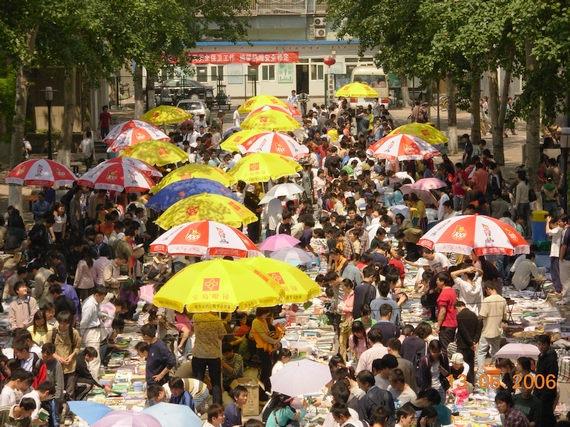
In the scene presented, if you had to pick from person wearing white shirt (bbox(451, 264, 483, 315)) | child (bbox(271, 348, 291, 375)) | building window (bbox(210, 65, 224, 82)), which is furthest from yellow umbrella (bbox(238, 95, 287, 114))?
building window (bbox(210, 65, 224, 82))

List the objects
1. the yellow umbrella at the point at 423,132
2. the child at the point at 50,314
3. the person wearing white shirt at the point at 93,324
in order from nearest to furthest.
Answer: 1. the child at the point at 50,314
2. the person wearing white shirt at the point at 93,324
3. the yellow umbrella at the point at 423,132

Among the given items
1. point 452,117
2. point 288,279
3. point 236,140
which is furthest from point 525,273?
point 452,117

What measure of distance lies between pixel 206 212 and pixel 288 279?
3426 mm

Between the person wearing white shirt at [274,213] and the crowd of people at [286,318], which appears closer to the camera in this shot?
the crowd of people at [286,318]

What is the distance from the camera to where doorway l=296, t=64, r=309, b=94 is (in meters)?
62.4

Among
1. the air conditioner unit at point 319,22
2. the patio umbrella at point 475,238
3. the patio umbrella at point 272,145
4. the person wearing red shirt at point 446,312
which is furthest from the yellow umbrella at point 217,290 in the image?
the air conditioner unit at point 319,22

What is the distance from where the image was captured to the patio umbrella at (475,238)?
1515cm

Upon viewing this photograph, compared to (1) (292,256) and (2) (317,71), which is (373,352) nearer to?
(1) (292,256)

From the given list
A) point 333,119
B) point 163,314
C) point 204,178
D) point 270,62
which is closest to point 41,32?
point 204,178

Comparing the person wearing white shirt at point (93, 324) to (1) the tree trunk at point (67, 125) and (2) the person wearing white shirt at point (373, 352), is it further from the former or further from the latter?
(1) the tree trunk at point (67, 125)

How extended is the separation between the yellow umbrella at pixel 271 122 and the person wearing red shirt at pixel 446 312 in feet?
47.9

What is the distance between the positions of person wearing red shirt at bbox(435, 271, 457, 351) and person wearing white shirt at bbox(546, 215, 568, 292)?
4.48 m

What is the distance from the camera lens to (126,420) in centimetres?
936

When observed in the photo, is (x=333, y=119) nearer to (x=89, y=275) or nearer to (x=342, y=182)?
(x=342, y=182)
